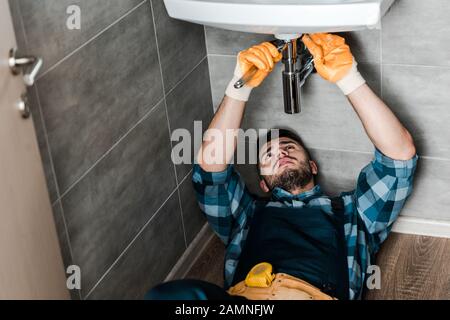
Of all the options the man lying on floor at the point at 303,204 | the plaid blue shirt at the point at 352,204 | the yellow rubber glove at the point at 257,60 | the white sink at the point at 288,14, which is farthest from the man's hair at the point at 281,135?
the white sink at the point at 288,14

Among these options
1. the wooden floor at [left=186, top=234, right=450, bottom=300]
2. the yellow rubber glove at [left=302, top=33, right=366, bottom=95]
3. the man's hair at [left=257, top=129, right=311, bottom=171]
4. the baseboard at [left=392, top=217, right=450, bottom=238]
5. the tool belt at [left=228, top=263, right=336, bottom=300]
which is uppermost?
the yellow rubber glove at [left=302, top=33, right=366, bottom=95]

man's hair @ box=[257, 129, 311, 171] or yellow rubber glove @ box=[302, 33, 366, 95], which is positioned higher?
yellow rubber glove @ box=[302, 33, 366, 95]

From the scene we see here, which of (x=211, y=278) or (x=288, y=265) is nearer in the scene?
(x=288, y=265)

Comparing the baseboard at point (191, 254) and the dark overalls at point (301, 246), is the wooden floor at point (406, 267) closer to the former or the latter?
the baseboard at point (191, 254)

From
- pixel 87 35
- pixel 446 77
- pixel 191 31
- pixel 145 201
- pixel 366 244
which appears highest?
pixel 87 35

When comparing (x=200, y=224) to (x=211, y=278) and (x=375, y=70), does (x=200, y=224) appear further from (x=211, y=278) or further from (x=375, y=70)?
(x=375, y=70)

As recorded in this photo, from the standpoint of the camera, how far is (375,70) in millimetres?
2258

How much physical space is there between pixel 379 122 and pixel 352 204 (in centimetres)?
29

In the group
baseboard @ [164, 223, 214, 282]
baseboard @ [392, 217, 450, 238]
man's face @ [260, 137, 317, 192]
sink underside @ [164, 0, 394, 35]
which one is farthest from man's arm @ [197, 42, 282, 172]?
baseboard @ [392, 217, 450, 238]

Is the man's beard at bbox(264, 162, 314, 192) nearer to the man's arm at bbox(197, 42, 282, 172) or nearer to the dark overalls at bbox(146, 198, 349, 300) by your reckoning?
the dark overalls at bbox(146, 198, 349, 300)

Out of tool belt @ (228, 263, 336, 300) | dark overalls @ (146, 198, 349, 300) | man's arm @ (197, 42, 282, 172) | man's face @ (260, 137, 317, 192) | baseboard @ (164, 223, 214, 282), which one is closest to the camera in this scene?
tool belt @ (228, 263, 336, 300)

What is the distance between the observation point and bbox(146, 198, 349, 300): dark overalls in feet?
6.58

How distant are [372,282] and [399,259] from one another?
15cm

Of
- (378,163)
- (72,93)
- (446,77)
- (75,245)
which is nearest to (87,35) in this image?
(72,93)
